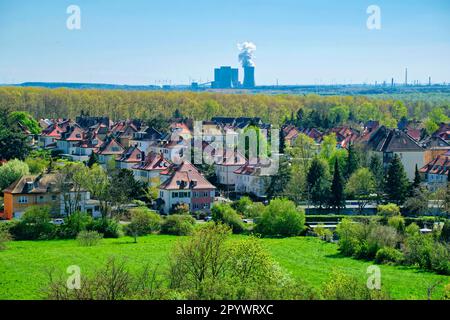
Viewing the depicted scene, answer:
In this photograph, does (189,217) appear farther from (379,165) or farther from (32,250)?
(379,165)

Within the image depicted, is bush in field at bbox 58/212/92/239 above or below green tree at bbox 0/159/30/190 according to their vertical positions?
below

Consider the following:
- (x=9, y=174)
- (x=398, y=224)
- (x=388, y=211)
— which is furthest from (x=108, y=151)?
(x=398, y=224)

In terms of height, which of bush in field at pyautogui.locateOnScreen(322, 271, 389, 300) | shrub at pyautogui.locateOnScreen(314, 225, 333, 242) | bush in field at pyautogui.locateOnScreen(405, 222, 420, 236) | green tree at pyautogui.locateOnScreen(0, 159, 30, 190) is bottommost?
shrub at pyautogui.locateOnScreen(314, 225, 333, 242)

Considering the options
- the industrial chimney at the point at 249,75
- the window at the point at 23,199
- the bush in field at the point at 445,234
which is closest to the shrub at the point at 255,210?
the bush in field at the point at 445,234

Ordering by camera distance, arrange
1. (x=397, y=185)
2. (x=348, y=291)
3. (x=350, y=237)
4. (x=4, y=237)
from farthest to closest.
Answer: (x=397, y=185) < (x=4, y=237) < (x=350, y=237) < (x=348, y=291)

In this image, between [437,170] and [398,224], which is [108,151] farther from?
[398,224]

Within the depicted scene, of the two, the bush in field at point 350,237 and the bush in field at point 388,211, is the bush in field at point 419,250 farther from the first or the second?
the bush in field at point 388,211

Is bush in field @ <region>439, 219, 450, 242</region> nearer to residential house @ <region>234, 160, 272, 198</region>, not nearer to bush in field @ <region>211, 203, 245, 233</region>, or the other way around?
bush in field @ <region>211, 203, 245, 233</region>

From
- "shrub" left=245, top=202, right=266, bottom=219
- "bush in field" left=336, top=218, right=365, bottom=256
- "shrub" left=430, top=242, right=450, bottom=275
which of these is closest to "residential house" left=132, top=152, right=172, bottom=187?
"shrub" left=245, top=202, right=266, bottom=219
